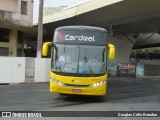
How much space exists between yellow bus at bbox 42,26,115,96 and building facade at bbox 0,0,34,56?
2207 centimetres

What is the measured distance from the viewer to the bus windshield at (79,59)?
15.6 metres

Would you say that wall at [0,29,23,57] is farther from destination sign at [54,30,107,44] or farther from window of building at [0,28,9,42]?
destination sign at [54,30,107,44]

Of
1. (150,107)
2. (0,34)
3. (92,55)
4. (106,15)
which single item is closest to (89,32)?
(92,55)

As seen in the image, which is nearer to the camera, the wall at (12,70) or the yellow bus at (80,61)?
the yellow bus at (80,61)

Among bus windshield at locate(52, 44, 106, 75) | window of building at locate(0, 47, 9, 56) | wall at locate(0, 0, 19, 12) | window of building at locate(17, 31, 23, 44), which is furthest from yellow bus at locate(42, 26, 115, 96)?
window of building at locate(17, 31, 23, 44)

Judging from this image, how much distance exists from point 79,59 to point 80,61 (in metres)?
0.09

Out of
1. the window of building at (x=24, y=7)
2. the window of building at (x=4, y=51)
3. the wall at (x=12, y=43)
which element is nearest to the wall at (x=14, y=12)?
the window of building at (x=24, y=7)

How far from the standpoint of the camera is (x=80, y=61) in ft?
51.8

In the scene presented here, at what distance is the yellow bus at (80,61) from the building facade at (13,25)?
22.1m

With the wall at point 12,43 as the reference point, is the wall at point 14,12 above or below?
above

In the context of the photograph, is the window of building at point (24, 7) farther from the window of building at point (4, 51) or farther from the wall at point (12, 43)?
the window of building at point (4, 51)

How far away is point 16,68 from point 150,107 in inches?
524

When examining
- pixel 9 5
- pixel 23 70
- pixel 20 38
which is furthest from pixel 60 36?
pixel 20 38

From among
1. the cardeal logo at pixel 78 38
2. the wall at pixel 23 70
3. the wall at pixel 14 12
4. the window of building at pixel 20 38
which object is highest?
the wall at pixel 14 12
